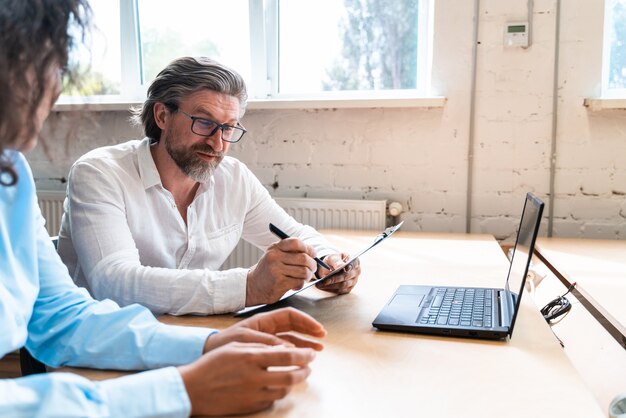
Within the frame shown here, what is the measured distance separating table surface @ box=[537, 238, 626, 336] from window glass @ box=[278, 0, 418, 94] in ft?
3.32

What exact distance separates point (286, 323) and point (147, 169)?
0.81 metres

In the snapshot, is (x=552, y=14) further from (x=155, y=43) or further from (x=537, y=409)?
(x=537, y=409)

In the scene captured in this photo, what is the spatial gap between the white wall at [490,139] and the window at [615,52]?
0.32ft

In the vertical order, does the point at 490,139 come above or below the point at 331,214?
above

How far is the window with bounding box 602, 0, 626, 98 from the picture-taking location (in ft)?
8.08

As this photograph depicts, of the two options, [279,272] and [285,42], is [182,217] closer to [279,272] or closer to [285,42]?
[279,272]

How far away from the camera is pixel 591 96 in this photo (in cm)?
243

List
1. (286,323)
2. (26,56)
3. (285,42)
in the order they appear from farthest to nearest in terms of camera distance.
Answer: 1. (285,42)
2. (286,323)
3. (26,56)

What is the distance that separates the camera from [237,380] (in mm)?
755

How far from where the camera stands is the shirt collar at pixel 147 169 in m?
1.58

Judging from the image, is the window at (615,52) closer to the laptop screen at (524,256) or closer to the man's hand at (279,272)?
the laptop screen at (524,256)

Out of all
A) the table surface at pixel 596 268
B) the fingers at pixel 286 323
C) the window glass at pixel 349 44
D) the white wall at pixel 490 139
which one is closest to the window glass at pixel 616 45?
the white wall at pixel 490 139

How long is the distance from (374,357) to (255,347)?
0.24 metres

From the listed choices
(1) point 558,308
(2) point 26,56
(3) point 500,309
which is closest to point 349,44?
(1) point 558,308
